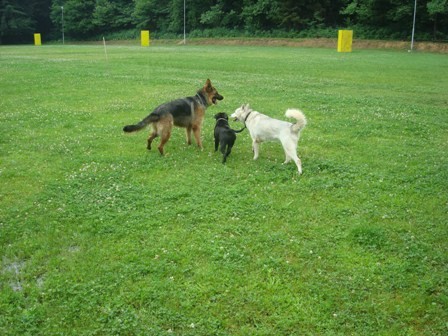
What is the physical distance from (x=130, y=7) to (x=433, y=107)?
9304 cm

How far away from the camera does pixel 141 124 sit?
8.66 metres

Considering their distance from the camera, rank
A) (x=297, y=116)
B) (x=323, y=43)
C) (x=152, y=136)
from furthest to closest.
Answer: (x=323, y=43), (x=152, y=136), (x=297, y=116)

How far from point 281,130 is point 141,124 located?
3.07m

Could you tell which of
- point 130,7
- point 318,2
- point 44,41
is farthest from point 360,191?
point 44,41

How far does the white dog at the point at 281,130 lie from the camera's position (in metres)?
7.83

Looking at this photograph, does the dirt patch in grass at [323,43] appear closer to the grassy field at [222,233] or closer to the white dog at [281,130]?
the grassy field at [222,233]

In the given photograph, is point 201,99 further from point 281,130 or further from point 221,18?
point 221,18

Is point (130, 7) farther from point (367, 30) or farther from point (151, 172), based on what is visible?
point (151, 172)

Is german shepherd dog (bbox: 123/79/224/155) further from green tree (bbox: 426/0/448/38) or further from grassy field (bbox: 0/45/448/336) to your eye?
green tree (bbox: 426/0/448/38)

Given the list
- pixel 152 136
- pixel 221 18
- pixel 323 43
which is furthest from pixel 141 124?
pixel 221 18

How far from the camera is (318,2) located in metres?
68.4

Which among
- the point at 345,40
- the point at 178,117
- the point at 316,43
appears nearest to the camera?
the point at 178,117

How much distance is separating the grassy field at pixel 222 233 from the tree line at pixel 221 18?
51.2 m

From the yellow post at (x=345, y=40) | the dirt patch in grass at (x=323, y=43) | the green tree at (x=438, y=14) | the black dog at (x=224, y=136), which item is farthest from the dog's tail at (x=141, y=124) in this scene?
the green tree at (x=438, y=14)
